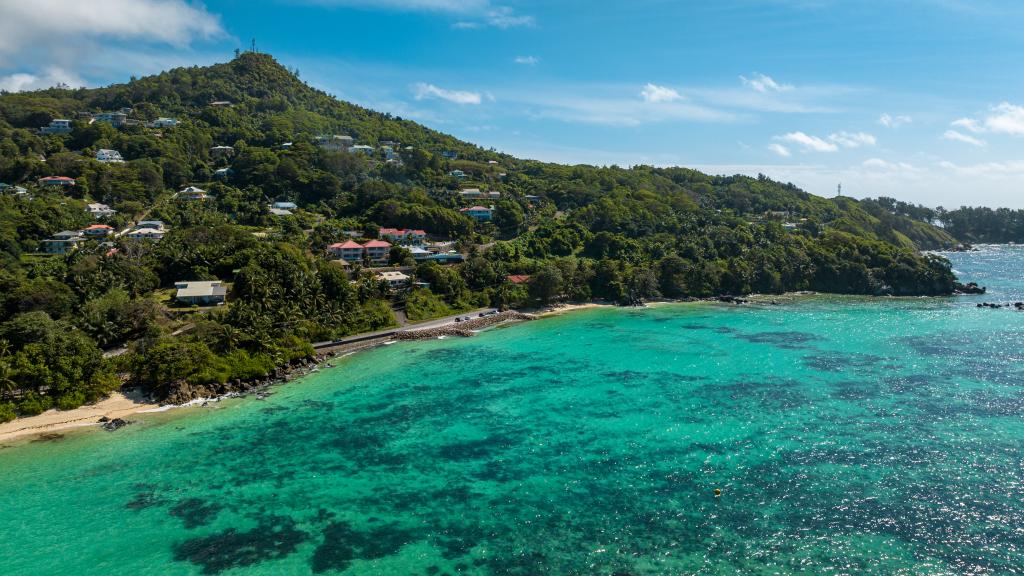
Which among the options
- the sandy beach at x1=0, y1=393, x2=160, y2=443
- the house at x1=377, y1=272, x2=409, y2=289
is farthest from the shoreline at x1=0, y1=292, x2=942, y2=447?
the house at x1=377, y1=272, x2=409, y2=289

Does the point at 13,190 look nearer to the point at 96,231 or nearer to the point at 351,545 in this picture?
the point at 96,231

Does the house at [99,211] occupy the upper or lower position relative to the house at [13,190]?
lower

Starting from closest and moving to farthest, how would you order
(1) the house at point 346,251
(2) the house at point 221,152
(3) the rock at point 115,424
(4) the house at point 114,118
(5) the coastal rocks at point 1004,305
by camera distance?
1. (3) the rock at point 115,424
2. (5) the coastal rocks at point 1004,305
3. (1) the house at point 346,251
4. (2) the house at point 221,152
5. (4) the house at point 114,118

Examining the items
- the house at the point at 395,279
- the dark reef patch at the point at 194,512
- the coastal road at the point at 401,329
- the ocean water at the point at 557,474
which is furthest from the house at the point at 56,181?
the dark reef patch at the point at 194,512

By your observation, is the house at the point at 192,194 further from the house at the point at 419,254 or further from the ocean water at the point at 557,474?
Answer: the ocean water at the point at 557,474

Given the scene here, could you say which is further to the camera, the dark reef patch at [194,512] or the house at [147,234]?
the house at [147,234]

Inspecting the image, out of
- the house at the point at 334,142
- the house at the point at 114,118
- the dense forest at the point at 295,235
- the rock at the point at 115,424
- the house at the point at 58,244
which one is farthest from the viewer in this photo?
the house at the point at 334,142
